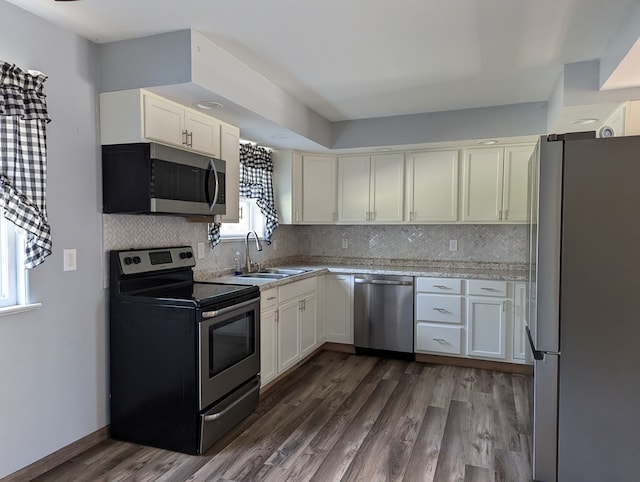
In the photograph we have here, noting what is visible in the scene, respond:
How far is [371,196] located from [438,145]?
2.84 ft

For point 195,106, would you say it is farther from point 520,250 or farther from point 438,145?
point 520,250

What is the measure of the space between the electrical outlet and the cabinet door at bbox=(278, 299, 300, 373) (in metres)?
1.56

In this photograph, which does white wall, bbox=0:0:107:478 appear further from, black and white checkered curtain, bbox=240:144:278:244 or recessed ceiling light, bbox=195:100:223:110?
black and white checkered curtain, bbox=240:144:278:244

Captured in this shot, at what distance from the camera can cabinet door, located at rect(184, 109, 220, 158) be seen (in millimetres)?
2751

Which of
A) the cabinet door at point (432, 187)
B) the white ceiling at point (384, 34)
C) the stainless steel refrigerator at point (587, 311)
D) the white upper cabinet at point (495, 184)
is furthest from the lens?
the cabinet door at point (432, 187)

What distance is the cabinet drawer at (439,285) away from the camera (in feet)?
12.9

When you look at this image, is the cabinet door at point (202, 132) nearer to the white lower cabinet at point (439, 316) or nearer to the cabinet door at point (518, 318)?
the white lower cabinet at point (439, 316)

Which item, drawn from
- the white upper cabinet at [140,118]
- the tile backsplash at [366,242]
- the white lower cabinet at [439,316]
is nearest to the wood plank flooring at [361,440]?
the white lower cabinet at [439,316]

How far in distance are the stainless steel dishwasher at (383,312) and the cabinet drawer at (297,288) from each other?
1.59 feet

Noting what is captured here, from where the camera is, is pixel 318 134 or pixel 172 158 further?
pixel 318 134

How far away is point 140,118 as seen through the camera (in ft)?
7.91

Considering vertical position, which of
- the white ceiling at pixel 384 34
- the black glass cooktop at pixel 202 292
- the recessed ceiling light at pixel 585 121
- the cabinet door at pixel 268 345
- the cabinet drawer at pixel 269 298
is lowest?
the cabinet door at pixel 268 345

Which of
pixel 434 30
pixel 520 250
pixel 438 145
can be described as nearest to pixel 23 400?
pixel 434 30

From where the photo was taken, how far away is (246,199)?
13.6 feet
